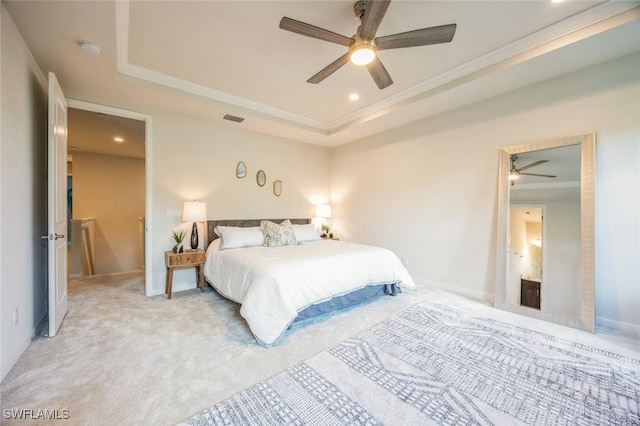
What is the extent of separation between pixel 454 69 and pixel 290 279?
9.93ft

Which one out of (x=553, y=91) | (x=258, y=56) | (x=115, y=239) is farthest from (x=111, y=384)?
(x=115, y=239)

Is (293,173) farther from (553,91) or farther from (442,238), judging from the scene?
(553,91)

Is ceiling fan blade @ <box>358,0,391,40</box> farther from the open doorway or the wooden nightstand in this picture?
the open doorway

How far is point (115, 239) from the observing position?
6051 millimetres

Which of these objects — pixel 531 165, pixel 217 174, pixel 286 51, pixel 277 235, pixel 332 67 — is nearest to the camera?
pixel 332 67

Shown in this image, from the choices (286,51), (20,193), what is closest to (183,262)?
(20,193)

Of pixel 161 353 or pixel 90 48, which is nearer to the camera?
pixel 161 353

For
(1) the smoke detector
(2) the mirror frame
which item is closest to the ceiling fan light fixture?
(1) the smoke detector

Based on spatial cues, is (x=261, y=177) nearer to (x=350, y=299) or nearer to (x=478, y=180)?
(x=350, y=299)

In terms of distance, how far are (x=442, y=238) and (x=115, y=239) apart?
6969 mm

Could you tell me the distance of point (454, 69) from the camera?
3035mm

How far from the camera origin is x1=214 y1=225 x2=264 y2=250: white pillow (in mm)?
3701

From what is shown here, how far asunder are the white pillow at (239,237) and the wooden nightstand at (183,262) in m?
0.39

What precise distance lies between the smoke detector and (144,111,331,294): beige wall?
139 centimetres
